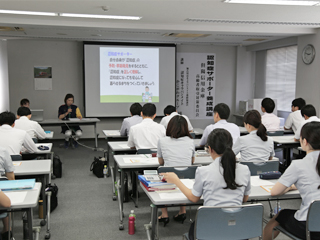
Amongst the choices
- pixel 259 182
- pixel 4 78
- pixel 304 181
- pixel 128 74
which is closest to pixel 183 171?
pixel 259 182

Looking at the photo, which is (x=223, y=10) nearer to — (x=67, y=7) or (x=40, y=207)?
(x=67, y=7)

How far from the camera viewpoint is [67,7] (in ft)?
16.4

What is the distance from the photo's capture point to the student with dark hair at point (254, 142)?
3.56m

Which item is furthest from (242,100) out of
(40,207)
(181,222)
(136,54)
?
(40,207)

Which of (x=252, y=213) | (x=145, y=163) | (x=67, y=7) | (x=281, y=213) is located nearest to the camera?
(x=252, y=213)

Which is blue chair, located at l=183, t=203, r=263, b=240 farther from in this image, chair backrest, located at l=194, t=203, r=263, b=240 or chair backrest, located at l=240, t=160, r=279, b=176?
chair backrest, located at l=240, t=160, r=279, b=176

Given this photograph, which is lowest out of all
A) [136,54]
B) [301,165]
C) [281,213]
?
[281,213]

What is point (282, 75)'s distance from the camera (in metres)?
8.62

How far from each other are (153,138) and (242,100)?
243 inches

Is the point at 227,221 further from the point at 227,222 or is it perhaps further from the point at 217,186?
the point at 217,186

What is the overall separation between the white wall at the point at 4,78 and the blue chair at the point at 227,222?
6296 mm

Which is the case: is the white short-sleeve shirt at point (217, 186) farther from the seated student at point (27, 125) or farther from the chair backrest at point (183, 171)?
the seated student at point (27, 125)

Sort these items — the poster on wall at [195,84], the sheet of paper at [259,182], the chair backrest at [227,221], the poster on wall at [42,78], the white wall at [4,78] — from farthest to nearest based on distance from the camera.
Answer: the poster on wall at [195,84], the poster on wall at [42,78], the white wall at [4,78], the sheet of paper at [259,182], the chair backrest at [227,221]

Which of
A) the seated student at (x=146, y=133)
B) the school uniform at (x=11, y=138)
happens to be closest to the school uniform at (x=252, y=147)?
the seated student at (x=146, y=133)
